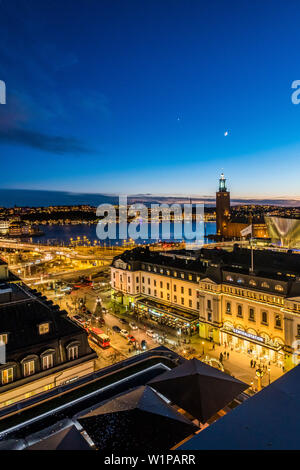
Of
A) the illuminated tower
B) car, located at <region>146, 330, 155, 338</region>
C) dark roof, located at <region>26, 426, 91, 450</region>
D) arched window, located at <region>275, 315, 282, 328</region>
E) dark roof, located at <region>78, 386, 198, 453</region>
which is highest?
the illuminated tower

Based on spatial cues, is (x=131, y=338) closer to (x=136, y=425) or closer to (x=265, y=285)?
(x=265, y=285)

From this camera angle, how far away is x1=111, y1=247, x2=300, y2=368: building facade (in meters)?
27.8

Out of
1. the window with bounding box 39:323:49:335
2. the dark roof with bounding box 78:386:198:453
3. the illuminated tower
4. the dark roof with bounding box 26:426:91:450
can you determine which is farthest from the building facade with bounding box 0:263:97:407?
the illuminated tower

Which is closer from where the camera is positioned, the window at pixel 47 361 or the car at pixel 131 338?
the window at pixel 47 361

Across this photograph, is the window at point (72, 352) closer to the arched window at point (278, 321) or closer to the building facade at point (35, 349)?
the building facade at point (35, 349)

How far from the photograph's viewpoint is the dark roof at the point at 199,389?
908 cm

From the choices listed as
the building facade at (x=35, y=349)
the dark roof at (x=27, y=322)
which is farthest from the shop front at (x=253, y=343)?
the dark roof at (x=27, y=322)

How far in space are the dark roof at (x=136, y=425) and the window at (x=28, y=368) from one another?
9727 mm

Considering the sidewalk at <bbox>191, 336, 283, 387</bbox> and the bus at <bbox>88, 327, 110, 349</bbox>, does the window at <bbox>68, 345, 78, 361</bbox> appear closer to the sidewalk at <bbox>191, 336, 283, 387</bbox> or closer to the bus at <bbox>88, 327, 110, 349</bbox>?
the bus at <bbox>88, 327, 110, 349</bbox>

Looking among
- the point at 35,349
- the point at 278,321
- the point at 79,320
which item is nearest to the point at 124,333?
the point at 79,320

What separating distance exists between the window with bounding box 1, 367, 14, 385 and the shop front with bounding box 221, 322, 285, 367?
74.3ft
